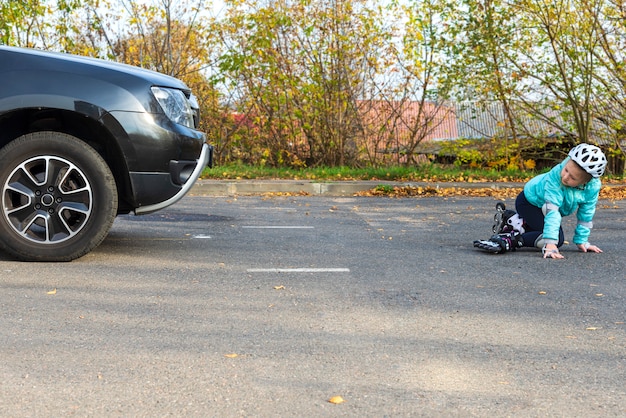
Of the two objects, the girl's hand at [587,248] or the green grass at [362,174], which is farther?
the green grass at [362,174]

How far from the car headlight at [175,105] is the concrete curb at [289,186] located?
20.8 ft

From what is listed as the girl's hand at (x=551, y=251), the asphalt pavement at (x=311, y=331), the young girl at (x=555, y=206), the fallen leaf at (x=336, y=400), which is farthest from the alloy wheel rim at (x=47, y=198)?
the girl's hand at (x=551, y=251)

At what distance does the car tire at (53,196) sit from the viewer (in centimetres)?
571

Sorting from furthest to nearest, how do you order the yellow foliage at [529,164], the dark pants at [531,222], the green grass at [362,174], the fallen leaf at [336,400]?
the yellow foliage at [529,164] < the green grass at [362,174] < the dark pants at [531,222] < the fallen leaf at [336,400]

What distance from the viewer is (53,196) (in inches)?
225

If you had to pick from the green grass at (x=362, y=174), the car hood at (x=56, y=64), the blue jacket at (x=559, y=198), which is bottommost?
the green grass at (x=362, y=174)

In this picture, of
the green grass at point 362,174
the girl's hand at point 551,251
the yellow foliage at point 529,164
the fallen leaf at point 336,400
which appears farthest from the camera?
the yellow foliage at point 529,164

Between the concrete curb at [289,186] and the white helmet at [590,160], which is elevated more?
the white helmet at [590,160]

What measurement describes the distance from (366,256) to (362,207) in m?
4.29

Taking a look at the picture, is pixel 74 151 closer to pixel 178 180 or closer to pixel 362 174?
pixel 178 180

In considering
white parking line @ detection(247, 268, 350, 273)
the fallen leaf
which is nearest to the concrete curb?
white parking line @ detection(247, 268, 350, 273)

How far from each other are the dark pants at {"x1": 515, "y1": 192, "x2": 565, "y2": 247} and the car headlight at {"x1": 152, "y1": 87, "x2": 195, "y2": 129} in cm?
273

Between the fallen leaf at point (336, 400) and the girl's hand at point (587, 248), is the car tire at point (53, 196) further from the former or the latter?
the girl's hand at point (587, 248)

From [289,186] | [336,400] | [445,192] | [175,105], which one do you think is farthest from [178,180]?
[445,192]
